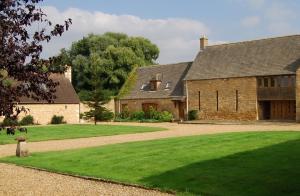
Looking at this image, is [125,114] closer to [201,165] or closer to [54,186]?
[201,165]

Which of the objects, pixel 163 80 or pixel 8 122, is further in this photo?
pixel 163 80

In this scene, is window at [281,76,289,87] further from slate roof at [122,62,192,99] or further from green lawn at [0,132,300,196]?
green lawn at [0,132,300,196]

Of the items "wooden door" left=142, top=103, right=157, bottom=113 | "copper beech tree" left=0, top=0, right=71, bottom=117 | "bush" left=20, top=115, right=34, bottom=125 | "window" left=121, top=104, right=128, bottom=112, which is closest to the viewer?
"copper beech tree" left=0, top=0, right=71, bottom=117

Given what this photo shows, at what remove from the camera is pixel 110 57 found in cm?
6334

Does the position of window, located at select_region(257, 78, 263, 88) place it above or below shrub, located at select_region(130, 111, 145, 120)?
above

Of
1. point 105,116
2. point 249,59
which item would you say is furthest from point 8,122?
point 105,116

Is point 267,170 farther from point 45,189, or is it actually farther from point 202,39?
point 202,39

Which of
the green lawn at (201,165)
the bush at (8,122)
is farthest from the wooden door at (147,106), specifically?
the bush at (8,122)

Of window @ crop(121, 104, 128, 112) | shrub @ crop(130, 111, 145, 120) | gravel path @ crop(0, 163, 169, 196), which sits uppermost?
window @ crop(121, 104, 128, 112)

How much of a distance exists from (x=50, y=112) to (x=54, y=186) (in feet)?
124

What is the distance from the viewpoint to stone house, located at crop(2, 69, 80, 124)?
1839 inches

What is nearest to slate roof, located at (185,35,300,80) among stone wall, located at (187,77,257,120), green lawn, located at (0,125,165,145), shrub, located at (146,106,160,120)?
stone wall, located at (187,77,257,120)

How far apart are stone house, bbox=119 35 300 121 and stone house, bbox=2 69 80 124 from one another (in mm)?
10778

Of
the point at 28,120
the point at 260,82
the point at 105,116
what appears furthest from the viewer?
the point at 105,116
